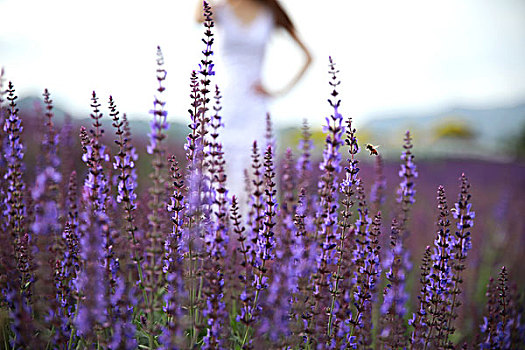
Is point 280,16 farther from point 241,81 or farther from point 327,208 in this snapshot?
point 327,208

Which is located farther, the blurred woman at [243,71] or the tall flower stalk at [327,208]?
the blurred woman at [243,71]

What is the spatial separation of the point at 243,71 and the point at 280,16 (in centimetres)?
85

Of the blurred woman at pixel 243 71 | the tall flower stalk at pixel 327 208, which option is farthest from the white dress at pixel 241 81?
the tall flower stalk at pixel 327 208

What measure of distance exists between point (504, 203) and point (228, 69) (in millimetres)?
4145

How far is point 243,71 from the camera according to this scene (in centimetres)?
503

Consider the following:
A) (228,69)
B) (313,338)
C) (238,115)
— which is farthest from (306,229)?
(228,69)

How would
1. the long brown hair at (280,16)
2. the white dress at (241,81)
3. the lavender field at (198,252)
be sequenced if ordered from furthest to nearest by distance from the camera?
the long brown hair at (280,16), the white dress at (241,81), the lavender field at (198,252)

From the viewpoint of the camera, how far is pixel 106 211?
160cm

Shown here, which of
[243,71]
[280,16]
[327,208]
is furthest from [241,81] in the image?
[327,208]

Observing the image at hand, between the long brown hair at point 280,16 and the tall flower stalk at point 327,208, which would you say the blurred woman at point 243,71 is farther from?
the tall flower stalk at point 327,208

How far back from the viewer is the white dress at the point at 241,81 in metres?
4.84

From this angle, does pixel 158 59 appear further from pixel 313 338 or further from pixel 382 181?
pixel 382 181

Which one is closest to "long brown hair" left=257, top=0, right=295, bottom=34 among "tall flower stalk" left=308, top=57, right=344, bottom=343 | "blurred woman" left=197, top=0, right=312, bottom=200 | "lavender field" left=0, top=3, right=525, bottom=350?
"blurred woman" left=197, top=0, right=312, bottom=200

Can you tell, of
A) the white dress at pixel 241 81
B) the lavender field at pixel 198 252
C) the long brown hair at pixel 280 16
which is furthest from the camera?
the long brown hair at pixel 280 16
